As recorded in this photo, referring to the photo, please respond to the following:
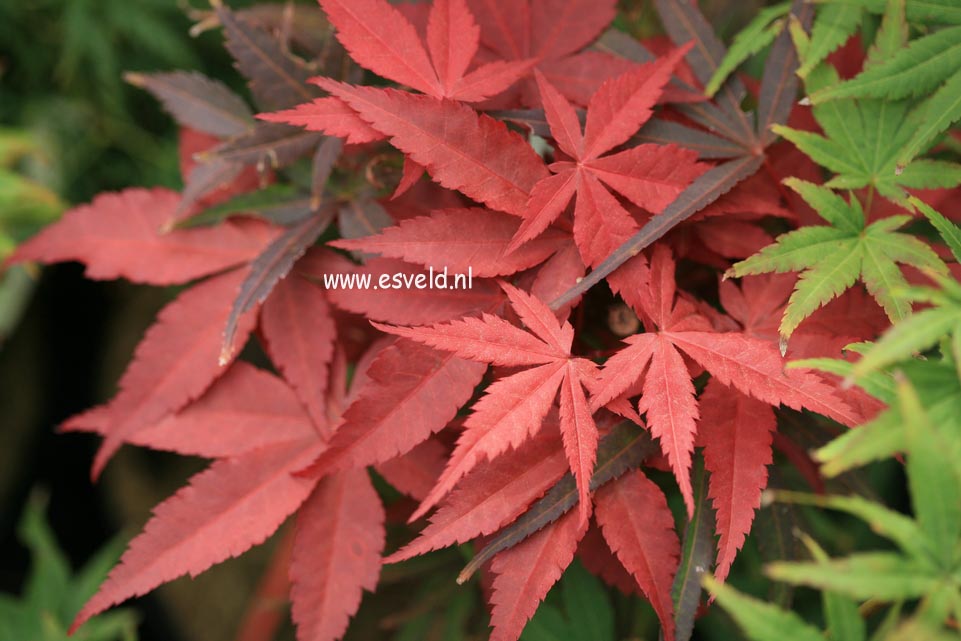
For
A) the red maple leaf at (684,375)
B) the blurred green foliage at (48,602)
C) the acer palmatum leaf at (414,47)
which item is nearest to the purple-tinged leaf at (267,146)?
the acer palmatum leaf at (414,47)

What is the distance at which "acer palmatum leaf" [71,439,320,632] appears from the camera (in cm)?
54

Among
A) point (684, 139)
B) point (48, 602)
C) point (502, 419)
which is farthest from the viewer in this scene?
point (48, 602)

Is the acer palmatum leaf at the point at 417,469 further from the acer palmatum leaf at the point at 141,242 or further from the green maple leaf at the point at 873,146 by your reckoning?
the green maple leaf at the point at 873,146

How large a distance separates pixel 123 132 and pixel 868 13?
1.28m

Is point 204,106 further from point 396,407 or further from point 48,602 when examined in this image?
point 48,602

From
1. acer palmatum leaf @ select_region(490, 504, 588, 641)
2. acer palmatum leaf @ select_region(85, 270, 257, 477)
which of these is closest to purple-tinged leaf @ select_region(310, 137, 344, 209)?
acer palmatum leaf @ select_region(85, 270, 257, 477)

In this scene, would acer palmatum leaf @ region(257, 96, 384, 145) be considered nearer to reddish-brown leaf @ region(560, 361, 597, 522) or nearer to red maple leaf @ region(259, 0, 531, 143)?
red maple leaf @ region(259, 0, 531, 143)

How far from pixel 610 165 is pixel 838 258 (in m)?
0.17

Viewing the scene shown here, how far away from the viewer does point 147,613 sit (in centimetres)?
127

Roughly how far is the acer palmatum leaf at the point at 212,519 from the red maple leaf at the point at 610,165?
292 mm

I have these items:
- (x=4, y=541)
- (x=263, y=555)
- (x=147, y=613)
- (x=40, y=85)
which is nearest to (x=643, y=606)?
(x=263, y=555)

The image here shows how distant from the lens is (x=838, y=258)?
48 centimetres

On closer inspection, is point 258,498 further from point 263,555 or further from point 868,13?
point 263,555

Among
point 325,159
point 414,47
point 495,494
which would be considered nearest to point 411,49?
point 414,47
